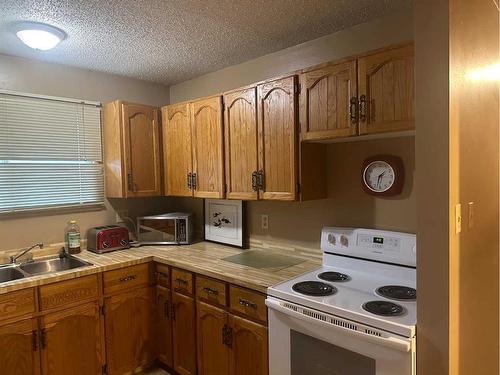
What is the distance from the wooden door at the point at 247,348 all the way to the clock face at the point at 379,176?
3.40 ft

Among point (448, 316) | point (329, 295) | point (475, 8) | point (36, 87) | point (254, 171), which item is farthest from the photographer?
point (36, 87)

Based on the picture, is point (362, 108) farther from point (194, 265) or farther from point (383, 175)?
point (194, 265)

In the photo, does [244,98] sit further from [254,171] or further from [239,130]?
[254,171]

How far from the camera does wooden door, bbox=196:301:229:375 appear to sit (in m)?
2.10

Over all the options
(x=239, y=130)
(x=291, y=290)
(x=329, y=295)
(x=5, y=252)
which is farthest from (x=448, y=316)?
(x=5, y=252)

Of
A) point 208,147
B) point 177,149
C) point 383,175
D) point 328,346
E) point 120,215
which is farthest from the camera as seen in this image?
point 120,215

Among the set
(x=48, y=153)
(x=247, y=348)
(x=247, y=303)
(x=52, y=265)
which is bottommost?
(x=247, y=348)

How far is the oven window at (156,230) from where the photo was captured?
9.50 ft

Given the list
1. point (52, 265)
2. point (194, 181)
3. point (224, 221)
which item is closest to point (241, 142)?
point (194, 181)

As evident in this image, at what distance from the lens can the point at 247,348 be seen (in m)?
1.97

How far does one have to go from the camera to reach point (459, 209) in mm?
1337

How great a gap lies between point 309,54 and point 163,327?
2.22 metres

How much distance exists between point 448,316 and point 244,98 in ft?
5.55

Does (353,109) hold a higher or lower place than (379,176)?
higher
